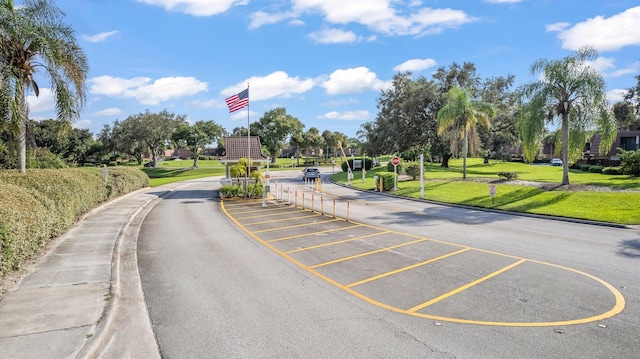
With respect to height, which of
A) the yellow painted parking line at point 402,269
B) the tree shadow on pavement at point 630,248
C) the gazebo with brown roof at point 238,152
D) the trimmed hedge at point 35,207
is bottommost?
the tree shadow on pavement at point 630,248

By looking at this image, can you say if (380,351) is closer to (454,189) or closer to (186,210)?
(186,210)

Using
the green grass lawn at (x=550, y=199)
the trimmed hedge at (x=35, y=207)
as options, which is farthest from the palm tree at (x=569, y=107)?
the trimmed hedge at (x=35, y=207)

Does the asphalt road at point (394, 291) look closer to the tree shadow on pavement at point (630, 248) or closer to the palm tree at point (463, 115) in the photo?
the tree shadow on pavement at point (630, 248)

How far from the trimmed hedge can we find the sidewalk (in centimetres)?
59

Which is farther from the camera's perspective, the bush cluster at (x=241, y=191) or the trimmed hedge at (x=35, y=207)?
the bush cluster at (x=241, y=191)

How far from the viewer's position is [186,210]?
21.4 m

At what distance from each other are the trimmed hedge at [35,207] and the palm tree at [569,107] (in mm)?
23645

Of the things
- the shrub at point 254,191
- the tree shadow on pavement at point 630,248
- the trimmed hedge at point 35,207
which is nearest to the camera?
the trimmed hedge at point 35,207

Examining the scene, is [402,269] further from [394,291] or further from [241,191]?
[241,191]

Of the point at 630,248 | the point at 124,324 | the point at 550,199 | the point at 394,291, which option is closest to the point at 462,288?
the point at 394,291

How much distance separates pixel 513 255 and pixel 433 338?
6146mm

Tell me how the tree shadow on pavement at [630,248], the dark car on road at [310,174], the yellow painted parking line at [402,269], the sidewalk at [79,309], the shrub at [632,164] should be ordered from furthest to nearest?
the dark car on road at [310,174] → the shrub at [632,164] → the tree shadow on pavement at [630,248] → the yellow painted parking line at [402,269] → the sidewalk at [79,309]

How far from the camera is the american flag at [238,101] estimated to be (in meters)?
24.5

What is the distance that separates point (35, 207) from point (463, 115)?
97.7 ft
